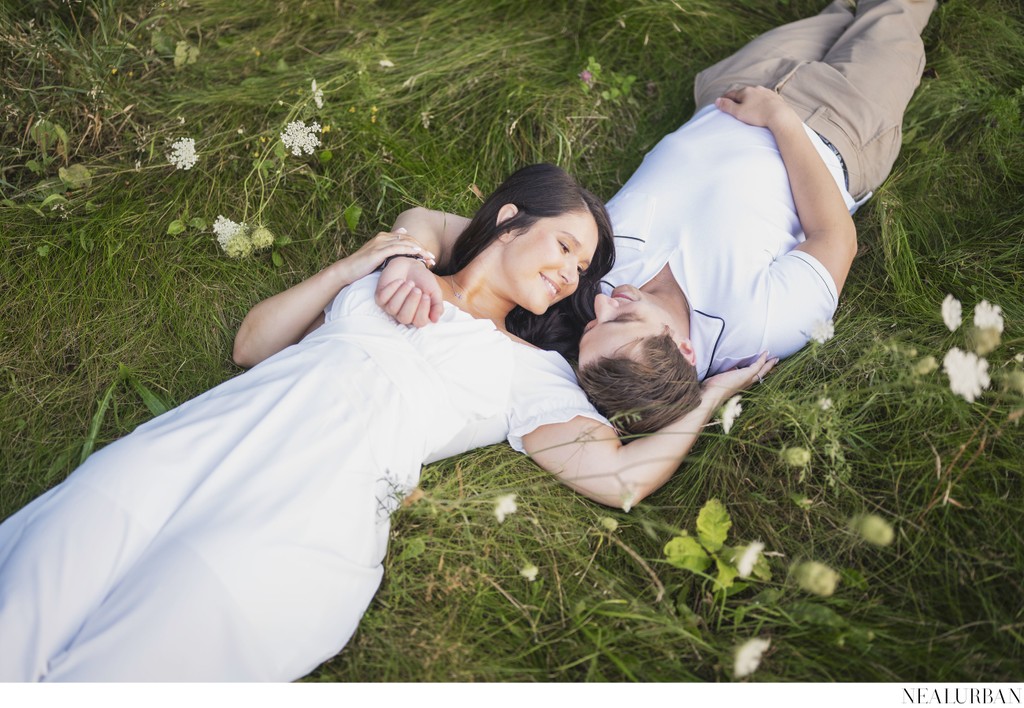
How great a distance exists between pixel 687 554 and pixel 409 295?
1.31 meters

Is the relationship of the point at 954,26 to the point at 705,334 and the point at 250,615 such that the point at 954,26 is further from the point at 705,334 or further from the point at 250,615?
the point at 250,615

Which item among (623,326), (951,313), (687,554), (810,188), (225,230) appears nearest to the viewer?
(951,313)

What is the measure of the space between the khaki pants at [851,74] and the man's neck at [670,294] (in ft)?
3.42

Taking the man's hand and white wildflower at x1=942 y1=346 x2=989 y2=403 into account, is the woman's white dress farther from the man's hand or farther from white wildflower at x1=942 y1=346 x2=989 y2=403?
white wildflower at x1=942 y1=346 x2=989 y2=403

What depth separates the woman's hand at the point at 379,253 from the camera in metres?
2.74

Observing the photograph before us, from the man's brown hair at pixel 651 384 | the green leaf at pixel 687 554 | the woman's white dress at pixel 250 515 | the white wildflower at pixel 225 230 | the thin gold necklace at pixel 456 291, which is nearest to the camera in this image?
the woman's white dress at pixel 250 515

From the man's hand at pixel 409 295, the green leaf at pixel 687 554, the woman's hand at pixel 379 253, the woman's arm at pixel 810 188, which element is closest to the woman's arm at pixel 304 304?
the woman's hand at pixel 379 253

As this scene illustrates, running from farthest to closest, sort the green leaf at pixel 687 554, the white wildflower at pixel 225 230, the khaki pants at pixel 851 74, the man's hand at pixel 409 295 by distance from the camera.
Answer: the khaki pants at pixel 851 74 < the white wildflower at pixel 225 230 < the man's hand at pixel 409 295 < the green leaf at pixel 687 554

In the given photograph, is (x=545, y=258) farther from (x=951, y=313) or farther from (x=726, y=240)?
(x=951, y=313)

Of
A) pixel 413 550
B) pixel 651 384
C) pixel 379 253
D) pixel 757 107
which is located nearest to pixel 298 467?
pixel 413 550

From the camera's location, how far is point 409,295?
255 centimetres

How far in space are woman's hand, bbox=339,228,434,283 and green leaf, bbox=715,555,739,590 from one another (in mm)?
1553

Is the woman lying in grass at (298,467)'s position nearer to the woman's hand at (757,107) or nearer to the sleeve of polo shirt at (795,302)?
the sleeve of polo shirt at (795,302)
